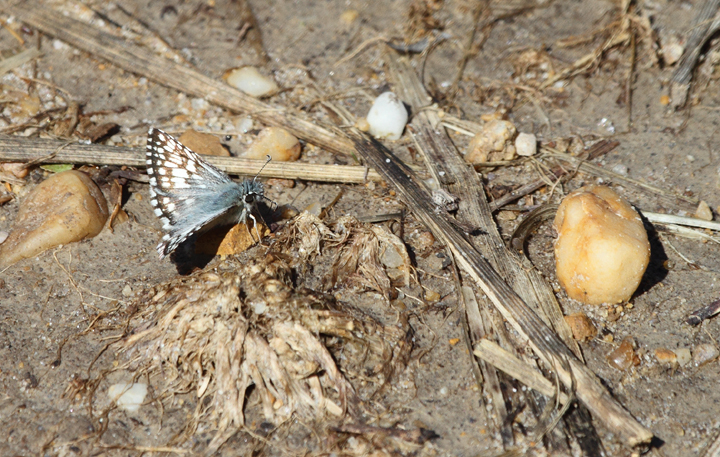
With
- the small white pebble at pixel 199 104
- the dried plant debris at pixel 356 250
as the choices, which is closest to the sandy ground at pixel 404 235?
the small white pebble at pixel 199 104

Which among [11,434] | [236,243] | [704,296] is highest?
[704,296]

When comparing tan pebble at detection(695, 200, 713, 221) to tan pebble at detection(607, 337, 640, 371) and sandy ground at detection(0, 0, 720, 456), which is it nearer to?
sandy ground at detection(0, 0, 720, 456)

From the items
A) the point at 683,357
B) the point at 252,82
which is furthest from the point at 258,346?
the point at 252,82

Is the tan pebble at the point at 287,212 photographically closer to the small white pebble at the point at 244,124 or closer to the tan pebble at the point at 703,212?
the small white pebble at the point at 244,124

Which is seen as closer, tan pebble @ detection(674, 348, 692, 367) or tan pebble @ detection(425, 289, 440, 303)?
tan pebble @ detection(674, 348, 692, 367)

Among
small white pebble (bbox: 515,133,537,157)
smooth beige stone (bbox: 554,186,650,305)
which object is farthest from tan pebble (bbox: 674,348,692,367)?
small white pebble (bbox: 515,133,537,157)

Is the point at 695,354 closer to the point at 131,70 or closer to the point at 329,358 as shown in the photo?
the point at 329,358

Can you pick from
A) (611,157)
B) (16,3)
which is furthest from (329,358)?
(16,3)

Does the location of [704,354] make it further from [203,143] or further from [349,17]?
[349,17]
